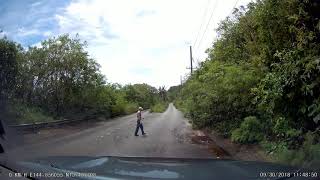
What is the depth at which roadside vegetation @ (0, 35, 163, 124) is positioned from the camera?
98.2ft

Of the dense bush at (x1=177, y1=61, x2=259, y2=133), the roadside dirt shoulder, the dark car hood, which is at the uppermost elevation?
the dense bush at (x1=177, y1=61, x2=259, y2=133)

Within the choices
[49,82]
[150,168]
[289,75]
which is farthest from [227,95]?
[49,82]

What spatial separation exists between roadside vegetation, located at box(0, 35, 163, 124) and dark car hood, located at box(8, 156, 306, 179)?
2407 cm

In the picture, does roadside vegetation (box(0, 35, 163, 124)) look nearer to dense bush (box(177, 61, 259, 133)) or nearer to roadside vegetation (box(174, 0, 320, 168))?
dense bush (box(177, 61, 259, 133))

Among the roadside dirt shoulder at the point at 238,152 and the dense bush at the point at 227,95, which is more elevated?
the dense bush at the point at 227,95

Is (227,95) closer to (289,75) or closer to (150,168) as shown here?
Answer: (289,75)

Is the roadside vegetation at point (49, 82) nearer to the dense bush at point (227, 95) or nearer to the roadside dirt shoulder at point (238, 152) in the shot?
the dense bush at point (227, 95)

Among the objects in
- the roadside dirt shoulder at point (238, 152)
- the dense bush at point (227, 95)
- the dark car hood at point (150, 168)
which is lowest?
the roadside dirt shoulder at point (238, 152)

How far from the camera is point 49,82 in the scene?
38.8 metres

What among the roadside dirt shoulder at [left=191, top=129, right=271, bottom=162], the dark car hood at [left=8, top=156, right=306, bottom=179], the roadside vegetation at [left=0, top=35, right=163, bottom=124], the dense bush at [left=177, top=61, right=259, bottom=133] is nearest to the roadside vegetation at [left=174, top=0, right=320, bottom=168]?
the roadside dirt shoulder at [left=191, top=129, right=271, bottom=162]

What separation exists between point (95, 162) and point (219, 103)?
17.6 meters

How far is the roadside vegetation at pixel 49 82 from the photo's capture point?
2992 cm

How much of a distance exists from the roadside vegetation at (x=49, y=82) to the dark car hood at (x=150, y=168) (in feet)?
79.0

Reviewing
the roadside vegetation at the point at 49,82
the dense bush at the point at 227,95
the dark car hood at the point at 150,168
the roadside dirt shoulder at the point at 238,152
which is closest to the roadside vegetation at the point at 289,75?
the roadside dirt shoulder at the point at 238,152
